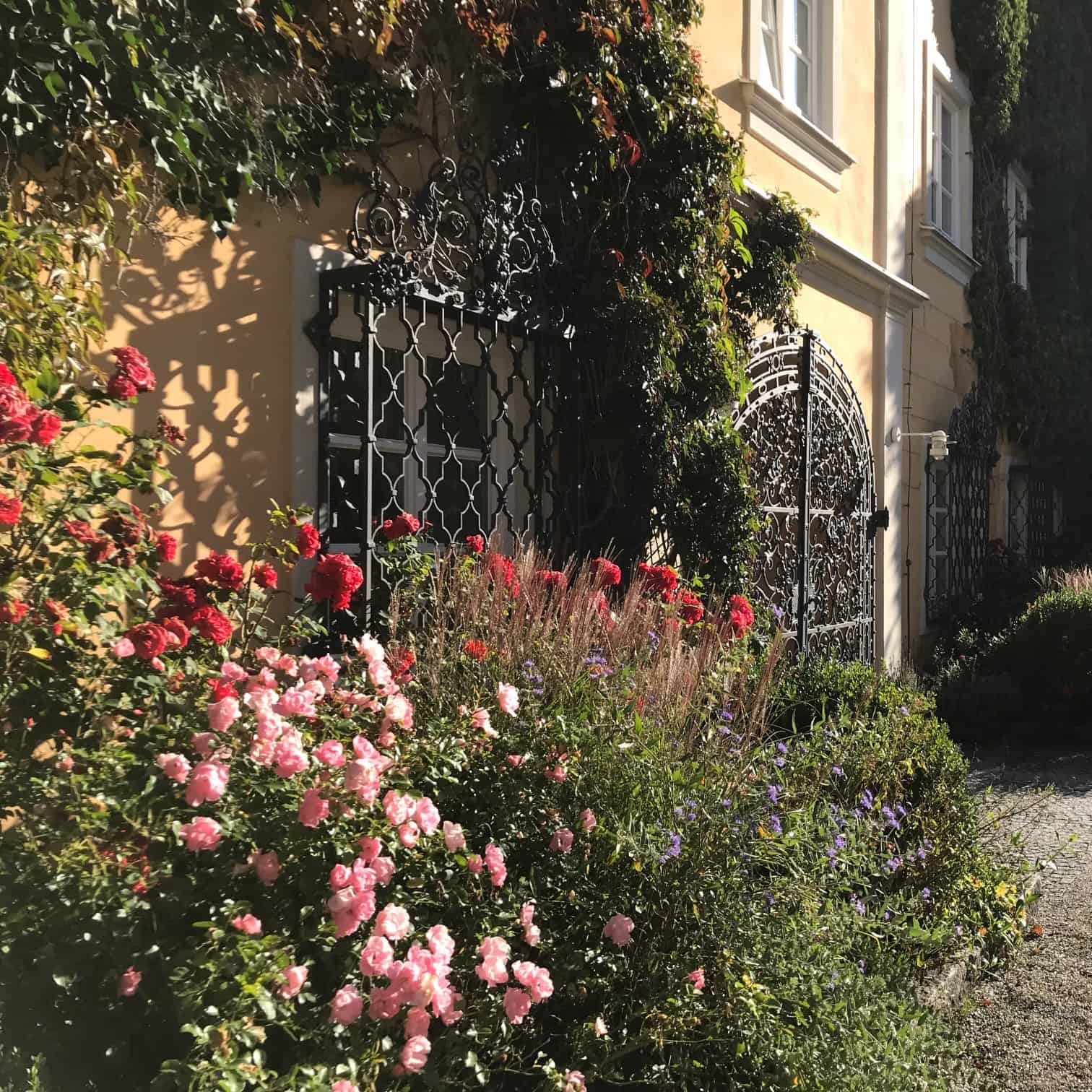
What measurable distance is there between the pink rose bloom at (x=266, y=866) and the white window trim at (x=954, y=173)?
894 centimetres

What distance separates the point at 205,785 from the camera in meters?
1.88

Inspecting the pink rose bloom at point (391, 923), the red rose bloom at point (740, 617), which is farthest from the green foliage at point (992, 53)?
the pink rose bloom at point (391, 923)

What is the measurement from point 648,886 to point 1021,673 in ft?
22.4

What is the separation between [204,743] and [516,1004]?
0.78m

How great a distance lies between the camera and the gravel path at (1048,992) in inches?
122

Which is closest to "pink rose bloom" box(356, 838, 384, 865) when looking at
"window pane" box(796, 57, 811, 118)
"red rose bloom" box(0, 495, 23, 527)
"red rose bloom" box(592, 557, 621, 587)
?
"red rose bloom" box(0, 495, 23, 527)

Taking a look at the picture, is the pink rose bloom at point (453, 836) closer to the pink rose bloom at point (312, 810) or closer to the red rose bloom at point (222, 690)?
the pink rose bloom at point (312, 810)

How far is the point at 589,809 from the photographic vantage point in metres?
2.54

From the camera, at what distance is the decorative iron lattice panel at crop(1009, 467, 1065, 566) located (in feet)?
39.0

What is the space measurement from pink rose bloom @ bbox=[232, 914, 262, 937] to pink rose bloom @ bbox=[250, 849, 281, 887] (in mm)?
104

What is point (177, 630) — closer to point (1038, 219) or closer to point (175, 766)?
point (175, 766)

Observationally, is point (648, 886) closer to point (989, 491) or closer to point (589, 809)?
point (589, 809)

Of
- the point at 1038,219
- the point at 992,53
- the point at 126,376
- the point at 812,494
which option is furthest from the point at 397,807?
the point at 1038,219

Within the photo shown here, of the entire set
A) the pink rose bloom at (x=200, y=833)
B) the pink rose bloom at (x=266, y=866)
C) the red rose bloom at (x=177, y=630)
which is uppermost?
the red rose bloom at (x=177, y=630)
